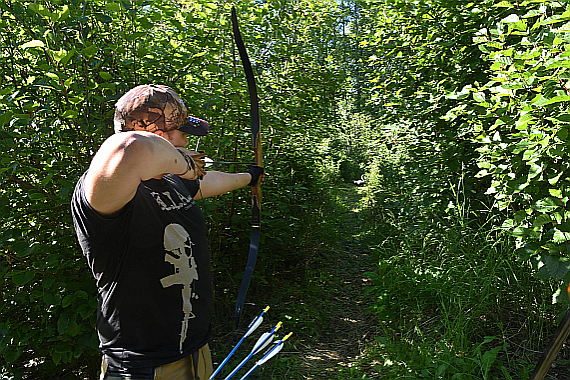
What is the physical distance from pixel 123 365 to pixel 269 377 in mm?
1846

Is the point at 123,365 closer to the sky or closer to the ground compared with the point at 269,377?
closer to the sky

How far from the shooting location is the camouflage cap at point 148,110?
1.37 meters

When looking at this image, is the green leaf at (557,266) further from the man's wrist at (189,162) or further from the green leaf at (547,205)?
the man's wrist at (189,162)

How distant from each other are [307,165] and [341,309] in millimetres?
1565

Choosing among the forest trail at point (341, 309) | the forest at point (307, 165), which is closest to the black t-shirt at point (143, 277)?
the forest at point (307, 165)

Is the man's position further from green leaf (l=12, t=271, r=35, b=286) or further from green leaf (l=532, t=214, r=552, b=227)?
Result: green leaf (l=532, t=214, r=552, b=227)

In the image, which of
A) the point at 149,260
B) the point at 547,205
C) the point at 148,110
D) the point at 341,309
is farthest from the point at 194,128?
the point at 341,309

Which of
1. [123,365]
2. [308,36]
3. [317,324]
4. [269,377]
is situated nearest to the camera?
[123,365]

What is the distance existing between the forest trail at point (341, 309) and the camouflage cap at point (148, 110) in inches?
85.6

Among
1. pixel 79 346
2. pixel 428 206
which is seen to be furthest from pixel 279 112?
pixel 79 346

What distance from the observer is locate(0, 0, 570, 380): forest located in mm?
2465

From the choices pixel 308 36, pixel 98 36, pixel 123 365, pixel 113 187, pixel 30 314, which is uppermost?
pixel 308 36

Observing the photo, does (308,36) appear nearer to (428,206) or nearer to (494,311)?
(428,206)

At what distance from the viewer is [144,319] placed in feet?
4.69
